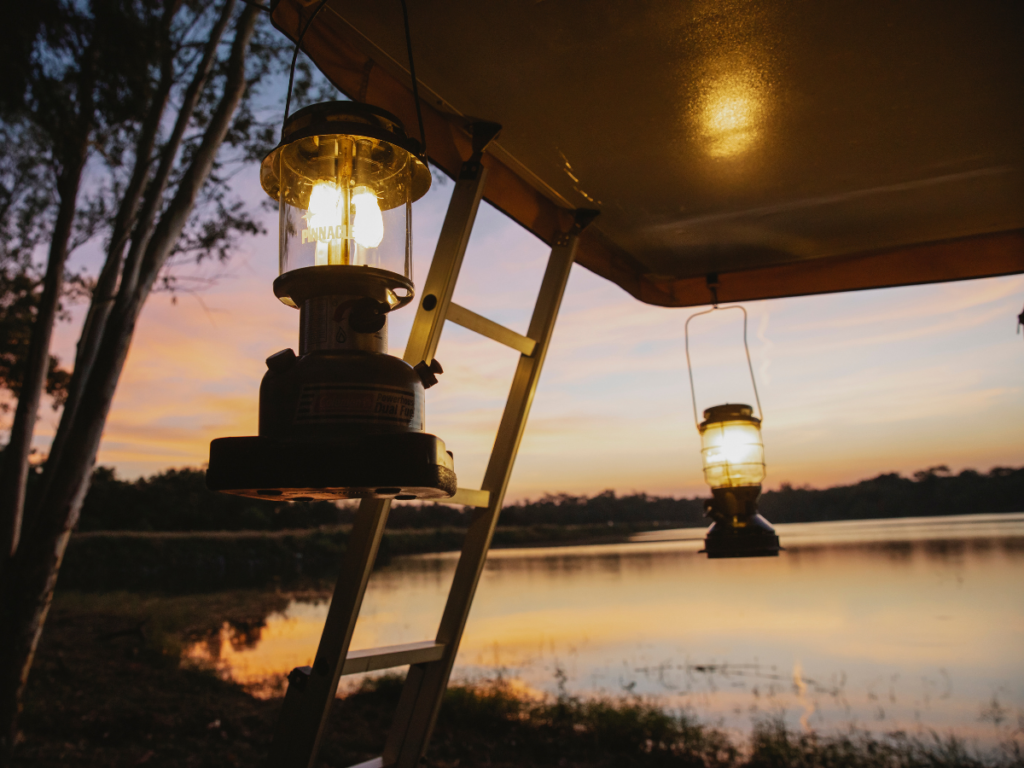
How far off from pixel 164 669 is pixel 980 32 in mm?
11520

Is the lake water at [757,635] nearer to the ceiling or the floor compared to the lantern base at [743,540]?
nearer to the floor

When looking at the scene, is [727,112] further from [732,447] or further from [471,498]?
[732,447]

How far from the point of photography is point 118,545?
70.6ft

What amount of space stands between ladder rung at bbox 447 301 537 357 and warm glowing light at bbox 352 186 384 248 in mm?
490

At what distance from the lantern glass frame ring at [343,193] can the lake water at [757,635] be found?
14.5 ft

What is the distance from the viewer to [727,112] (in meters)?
1.51

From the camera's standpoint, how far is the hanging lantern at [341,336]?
0.78 m

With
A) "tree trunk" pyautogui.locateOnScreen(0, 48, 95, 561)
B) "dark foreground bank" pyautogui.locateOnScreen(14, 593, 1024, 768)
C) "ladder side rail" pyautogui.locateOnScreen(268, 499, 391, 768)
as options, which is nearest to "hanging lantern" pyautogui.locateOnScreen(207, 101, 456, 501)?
"ladder side rail" pyautogui.locateOnScreen(268, 499, 391, 768)

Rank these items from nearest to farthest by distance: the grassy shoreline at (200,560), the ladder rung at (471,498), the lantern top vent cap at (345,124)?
the lantern top vent cap at (345,124)
the ladder rung at (471,498)
the grassy shoreline at (200,560)

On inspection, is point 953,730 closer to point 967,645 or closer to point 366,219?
point 967,645

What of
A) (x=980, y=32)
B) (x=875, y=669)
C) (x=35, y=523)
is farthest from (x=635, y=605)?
(x=980, y=32)

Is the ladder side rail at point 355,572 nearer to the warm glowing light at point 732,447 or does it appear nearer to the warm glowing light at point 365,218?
the warm glowing light at point 365,218

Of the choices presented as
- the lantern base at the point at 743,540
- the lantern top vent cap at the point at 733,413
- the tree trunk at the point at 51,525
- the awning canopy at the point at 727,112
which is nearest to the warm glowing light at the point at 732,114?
the awning canopy at the point at 727,112

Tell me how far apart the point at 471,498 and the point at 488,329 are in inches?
17.1
